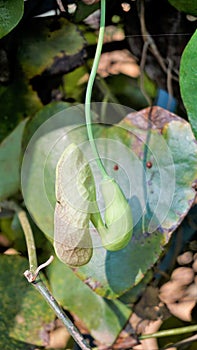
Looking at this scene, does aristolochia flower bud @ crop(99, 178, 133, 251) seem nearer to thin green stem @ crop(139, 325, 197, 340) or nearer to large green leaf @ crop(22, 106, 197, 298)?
large green leaf @ crop(22, 106, 197, 298)

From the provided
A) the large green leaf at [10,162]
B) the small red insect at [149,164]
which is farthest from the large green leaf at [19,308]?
the small red insect at [149,164]

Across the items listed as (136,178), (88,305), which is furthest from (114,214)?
(88,305)

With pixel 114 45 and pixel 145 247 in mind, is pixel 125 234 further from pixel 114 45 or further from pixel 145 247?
pixel 114 45

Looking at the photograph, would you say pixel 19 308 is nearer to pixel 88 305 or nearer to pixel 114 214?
pixel 88 305

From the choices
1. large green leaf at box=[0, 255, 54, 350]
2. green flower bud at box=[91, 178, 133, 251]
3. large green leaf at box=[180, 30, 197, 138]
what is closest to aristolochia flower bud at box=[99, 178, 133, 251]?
green flower bud at box=[91, 178, 133, 251]

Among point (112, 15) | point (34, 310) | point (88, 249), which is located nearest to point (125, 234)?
point (88, 249)
